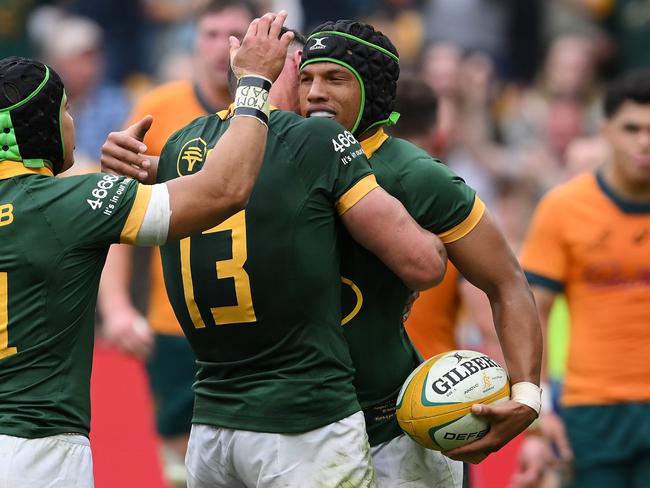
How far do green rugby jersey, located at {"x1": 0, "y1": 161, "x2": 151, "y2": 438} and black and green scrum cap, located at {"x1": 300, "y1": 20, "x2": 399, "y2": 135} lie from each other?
91cm

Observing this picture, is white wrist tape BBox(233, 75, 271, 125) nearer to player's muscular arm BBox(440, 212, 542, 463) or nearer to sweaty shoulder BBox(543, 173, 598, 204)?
player's muscular arm BBox(440, 212, 542, 463)

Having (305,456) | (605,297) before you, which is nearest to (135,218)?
(305,456)

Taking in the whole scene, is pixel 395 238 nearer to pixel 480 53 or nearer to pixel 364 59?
pixel 364 59

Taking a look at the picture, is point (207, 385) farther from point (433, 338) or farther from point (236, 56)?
point (433, 338)

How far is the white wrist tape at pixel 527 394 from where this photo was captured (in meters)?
4.86

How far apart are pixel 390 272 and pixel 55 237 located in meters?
1.21

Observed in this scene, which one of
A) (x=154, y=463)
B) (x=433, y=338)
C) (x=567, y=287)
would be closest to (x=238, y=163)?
(x=433, y=338)

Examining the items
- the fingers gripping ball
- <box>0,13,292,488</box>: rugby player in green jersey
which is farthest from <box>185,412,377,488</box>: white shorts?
<box>0,13,292,488</box>: rugby player in green jersey

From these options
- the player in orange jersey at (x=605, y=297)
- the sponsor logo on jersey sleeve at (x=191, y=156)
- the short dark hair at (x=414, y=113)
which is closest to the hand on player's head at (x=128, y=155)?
the sponsor logo on jersey sleeve at (x=191, y=156)

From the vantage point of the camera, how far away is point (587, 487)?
23.2ft

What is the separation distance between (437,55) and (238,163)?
10401mm

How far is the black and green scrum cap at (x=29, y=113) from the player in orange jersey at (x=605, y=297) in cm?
352

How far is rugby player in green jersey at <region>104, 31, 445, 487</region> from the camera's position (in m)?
4.50

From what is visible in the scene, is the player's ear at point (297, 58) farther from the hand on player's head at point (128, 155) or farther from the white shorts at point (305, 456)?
the white shorts at point (305, 456)
